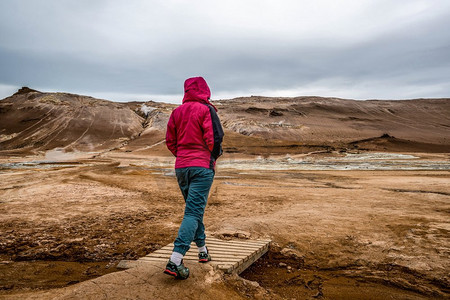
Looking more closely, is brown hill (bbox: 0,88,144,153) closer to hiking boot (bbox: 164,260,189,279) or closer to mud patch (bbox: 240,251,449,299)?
mud patch (bbox: 240,251,449,299)

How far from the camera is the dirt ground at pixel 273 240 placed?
3.48 m

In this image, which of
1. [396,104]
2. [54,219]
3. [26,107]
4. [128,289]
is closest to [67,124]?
[26,107]

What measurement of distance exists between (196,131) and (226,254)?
1719mm

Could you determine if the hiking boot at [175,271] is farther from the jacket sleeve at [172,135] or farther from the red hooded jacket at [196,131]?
the jacket sleeve at [172,135]

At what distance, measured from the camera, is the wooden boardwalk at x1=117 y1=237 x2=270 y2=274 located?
3.53m

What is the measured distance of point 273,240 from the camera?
4988 millimetres

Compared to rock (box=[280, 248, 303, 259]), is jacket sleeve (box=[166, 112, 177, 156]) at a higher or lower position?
higher

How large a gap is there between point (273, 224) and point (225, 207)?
2104mm

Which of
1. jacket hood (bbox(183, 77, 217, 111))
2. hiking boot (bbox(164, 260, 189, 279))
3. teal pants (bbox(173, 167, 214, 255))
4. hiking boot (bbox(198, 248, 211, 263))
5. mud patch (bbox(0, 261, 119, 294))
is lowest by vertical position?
mud patch (bbox(0, 261, 119, 294))

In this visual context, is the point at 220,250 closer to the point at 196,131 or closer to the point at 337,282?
the point at 337,282

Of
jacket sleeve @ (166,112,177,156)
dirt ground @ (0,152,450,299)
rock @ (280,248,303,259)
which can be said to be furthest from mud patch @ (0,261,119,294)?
rock @ (280,248,303,259)

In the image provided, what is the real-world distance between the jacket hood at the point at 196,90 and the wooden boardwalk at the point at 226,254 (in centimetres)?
181

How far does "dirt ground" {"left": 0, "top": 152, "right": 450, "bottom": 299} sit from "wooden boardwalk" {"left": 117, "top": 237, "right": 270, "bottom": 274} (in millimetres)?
174

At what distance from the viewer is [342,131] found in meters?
51.7
